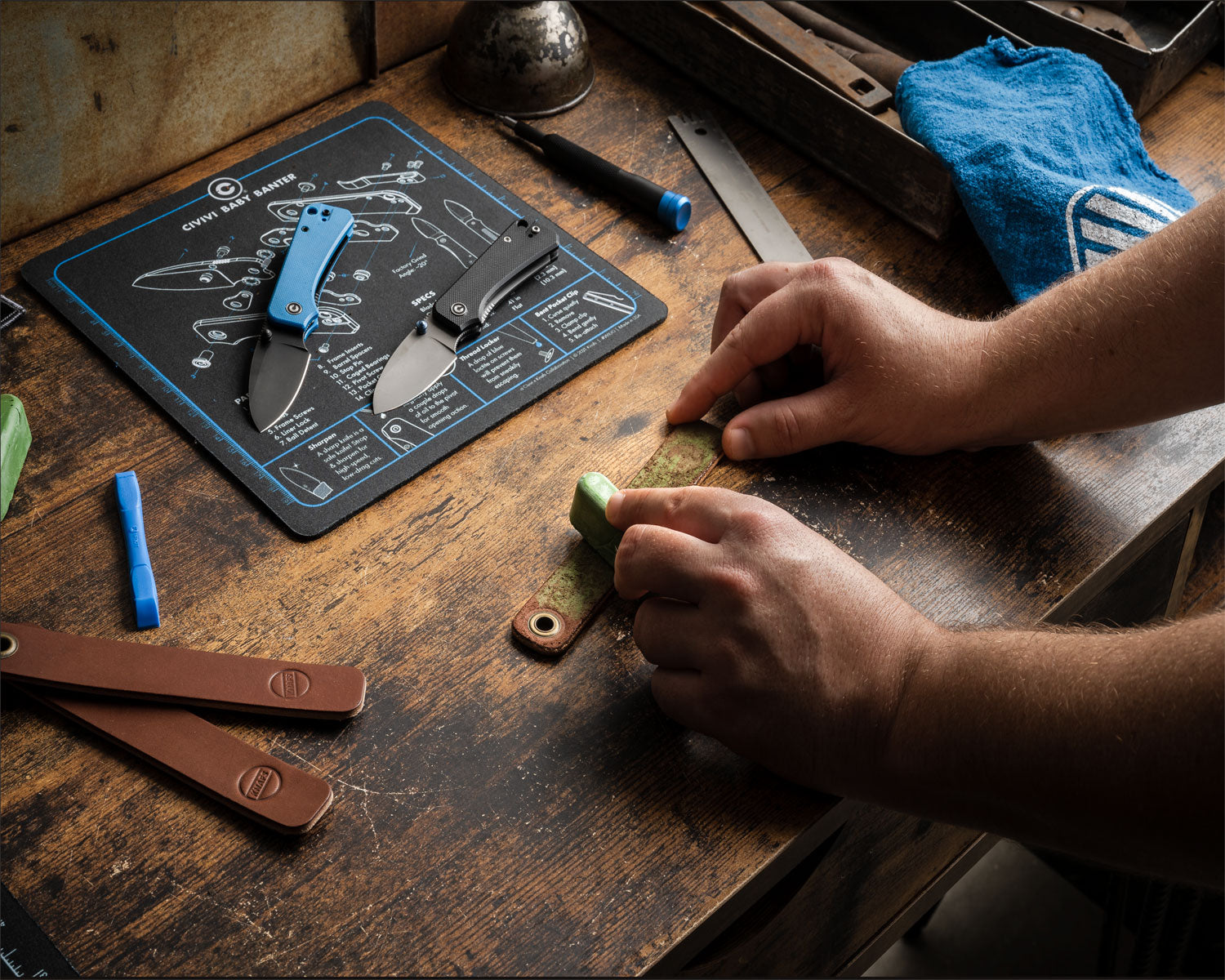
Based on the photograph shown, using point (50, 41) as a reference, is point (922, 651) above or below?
below

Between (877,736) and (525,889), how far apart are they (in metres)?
0.23

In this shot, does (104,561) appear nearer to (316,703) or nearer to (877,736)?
(316,703)

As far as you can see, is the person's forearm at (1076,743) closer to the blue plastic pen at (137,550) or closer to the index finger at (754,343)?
the index finger at (754,343)

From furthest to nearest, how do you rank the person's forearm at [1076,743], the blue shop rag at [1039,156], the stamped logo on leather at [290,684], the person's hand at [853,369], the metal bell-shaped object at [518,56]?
1. the metal bell-shaped object at [518,56]
2. the blue shop rag at [1039,156]
3. the person's hand at [853,369]
4. the stamped logo on leather at [290,684]
5. the person's forearm at [1076,743]

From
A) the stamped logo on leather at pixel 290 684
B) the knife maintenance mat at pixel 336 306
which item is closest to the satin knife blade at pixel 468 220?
the knife maintenance mat at pixel 336 306

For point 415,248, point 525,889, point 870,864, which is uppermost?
point 415,248

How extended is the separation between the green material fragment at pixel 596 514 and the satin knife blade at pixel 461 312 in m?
0.18

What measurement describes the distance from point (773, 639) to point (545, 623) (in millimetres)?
164

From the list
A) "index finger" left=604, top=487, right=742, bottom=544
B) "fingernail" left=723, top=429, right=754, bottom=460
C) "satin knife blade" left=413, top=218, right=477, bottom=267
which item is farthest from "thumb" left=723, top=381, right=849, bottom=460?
"satin knife blade" left=413, top=218, right=477, bottom=267

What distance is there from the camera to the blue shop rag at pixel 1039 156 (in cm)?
91

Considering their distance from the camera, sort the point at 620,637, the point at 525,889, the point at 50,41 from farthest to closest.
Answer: the point at 50,41
the point at 620,637
the point at 525,889

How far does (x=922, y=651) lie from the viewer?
0.66 metres

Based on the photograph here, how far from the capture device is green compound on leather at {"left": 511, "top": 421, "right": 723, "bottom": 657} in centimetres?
72

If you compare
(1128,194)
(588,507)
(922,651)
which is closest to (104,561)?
(588,507)
